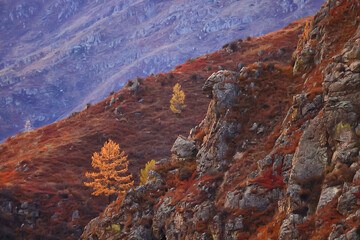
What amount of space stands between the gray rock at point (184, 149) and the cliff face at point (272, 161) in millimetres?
93

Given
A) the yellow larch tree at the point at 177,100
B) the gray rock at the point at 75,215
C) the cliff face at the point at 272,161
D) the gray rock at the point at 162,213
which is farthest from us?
the yellow larch tree at the point at 177,100

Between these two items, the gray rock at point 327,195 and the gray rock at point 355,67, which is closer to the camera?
the gray rock at point 327,195

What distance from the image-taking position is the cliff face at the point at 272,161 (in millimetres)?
14836

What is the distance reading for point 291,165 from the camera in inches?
705

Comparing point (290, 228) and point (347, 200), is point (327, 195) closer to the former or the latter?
point (347, 200)

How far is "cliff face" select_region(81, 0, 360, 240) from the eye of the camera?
14.8 metres

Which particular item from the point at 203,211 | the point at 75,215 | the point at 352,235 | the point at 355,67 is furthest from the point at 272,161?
the point at 75,215

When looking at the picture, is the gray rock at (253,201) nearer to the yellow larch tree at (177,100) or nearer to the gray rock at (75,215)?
the gray rock at (75,215)

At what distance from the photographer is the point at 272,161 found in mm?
19297

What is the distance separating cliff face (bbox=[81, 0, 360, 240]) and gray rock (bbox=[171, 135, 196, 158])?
9 cm

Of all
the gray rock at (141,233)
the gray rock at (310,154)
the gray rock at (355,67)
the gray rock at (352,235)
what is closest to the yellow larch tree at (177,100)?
the gray rock at (141,233)

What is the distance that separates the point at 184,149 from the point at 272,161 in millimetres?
10407

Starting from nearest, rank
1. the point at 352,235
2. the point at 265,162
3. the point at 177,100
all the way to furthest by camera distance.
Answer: the point at 352,235 → the point at 265,162 → the point at 177,100

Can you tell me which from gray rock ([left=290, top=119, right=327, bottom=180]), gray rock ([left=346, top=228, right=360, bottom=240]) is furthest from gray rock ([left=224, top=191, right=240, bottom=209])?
gray rock ([left=346, top=228, right=360, bottom=240])
